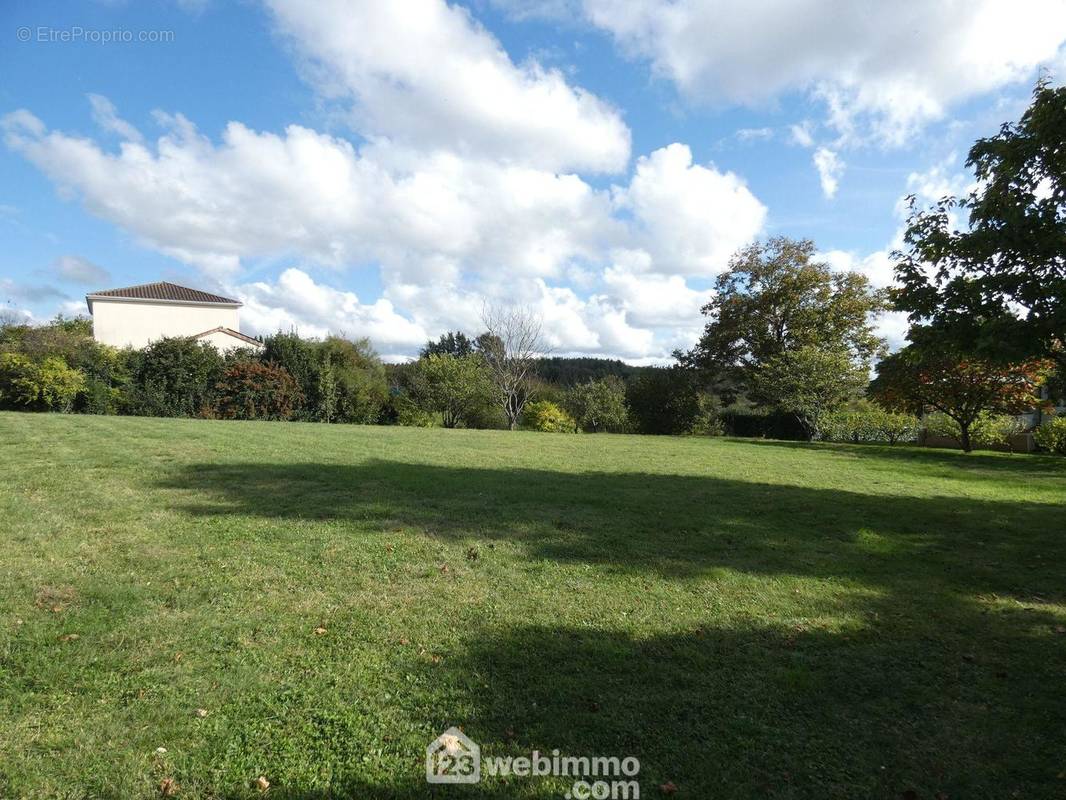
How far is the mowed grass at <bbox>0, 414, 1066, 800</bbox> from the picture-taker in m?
2.46

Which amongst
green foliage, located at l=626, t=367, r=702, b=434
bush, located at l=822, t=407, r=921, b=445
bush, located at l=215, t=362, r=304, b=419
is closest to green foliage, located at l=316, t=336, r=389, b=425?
bush, located at l=215, t=362, r=304, b=419

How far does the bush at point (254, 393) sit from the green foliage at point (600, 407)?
49.1 feet

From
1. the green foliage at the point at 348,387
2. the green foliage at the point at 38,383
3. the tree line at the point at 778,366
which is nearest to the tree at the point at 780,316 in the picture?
the tree line at the point at 778,366

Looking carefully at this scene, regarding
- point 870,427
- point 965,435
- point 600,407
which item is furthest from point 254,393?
point 965,435

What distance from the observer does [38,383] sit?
2258 centimetres

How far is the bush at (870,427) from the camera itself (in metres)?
24.2

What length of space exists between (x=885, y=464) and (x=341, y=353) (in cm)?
2408

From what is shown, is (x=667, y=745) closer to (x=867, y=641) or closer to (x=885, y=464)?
(x=867, y=641)

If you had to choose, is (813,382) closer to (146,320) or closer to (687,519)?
(687,519)

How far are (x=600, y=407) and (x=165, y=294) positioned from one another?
31.9 meters

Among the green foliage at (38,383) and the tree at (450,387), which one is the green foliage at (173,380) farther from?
the tree at (450,387)

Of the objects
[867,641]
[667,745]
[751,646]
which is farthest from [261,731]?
[867,641]

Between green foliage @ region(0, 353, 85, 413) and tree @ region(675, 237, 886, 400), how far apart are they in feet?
94.7

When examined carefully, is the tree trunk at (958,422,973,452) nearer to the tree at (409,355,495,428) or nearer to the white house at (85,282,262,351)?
the tree at (409,355,495,428)
